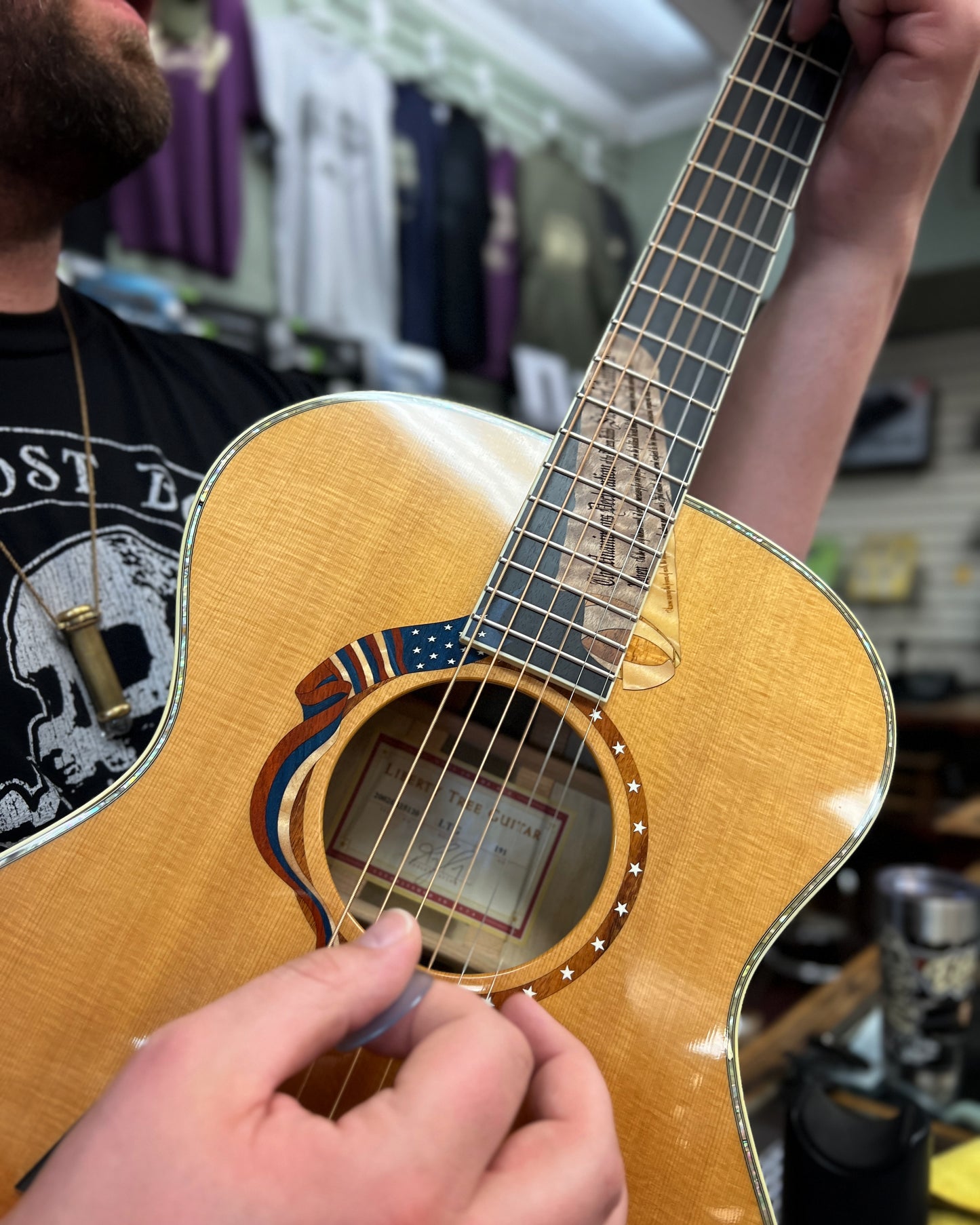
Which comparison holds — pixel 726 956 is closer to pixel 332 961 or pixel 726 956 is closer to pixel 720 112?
pixel 332 961

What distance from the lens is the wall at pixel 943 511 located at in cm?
443

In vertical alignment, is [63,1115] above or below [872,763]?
below

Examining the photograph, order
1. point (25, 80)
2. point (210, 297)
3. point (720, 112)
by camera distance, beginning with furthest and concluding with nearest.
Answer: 1. point (210, 297)
2. point (720, 112)
3. point (25, 80)

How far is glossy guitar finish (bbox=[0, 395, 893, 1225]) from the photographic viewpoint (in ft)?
1.74

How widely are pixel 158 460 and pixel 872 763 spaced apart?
0.81m

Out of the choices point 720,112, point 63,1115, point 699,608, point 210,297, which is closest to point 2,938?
point 63,1115

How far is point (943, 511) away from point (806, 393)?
4.18m

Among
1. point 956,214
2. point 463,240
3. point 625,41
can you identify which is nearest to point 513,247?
point 463,240

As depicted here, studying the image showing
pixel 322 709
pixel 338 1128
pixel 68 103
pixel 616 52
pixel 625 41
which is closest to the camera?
pixel 338 1128

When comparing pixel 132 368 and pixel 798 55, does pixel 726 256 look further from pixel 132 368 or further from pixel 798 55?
pixel 132 368

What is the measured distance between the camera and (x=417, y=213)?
11.4 feet

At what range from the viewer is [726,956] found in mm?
601

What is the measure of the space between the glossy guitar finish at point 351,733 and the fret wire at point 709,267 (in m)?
0.29

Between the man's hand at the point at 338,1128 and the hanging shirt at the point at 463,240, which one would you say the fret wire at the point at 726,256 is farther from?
the hanging shirt at the point at 463,240
